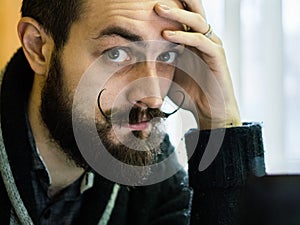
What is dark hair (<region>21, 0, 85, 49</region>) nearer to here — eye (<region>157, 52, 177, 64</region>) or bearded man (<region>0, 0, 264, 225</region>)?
bearded man (<region>0, 0, 264, 225</region>)

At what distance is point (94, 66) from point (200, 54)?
206 mm

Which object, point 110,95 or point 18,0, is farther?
point 18,0

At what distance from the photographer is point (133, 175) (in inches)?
38.3

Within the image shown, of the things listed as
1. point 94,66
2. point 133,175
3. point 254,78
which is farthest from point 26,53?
point 254,78

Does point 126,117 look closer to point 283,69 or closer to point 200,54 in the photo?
point 200,54

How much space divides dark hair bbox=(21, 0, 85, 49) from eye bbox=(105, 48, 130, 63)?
89 millimetres

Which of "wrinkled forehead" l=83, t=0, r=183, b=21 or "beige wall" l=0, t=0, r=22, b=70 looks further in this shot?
"beige wall" l=0, t=0, r=22, b=70

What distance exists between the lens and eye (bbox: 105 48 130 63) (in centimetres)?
88

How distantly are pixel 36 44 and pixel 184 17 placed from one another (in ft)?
0.98

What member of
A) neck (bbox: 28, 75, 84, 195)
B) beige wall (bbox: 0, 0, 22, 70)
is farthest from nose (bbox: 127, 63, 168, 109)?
beige wall (bbox: 0, 0, 22, 70)

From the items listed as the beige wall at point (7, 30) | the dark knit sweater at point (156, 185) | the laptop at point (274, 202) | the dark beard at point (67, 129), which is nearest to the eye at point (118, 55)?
the dark beard at point (67, 129)

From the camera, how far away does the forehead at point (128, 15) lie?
85 centimetres

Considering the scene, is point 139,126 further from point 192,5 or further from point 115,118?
point 192,5

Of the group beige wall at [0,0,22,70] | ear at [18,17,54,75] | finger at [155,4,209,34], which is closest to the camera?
finger at [155,4,209,34]
